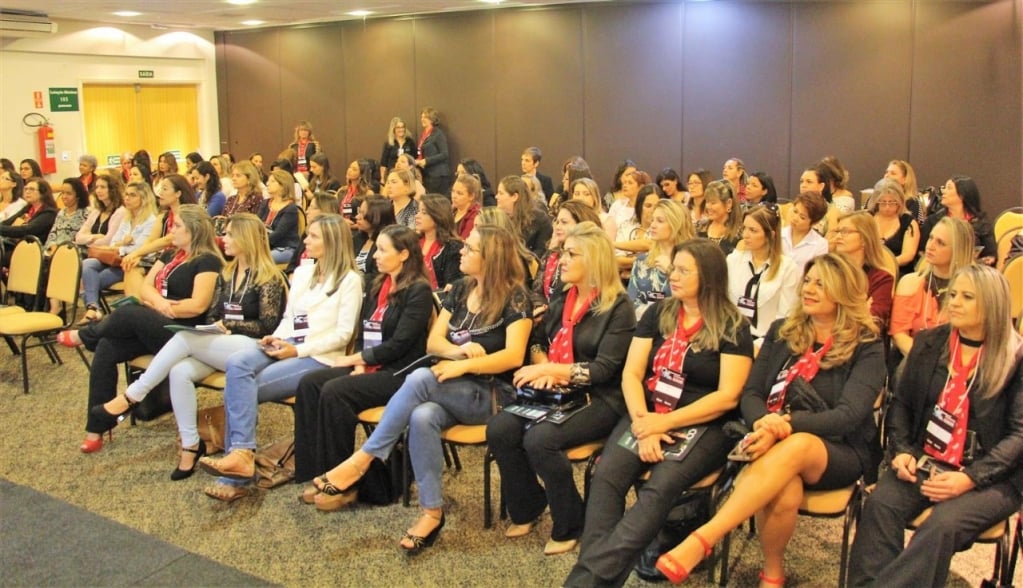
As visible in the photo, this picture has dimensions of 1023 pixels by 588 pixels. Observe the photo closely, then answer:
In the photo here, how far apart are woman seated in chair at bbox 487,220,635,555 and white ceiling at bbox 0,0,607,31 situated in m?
7.28

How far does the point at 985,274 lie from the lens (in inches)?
115

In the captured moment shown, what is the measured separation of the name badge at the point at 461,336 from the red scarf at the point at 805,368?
131 cm

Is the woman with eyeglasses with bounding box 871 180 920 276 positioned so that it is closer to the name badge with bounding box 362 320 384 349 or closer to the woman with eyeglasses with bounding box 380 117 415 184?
the name badge with bounding box 362 320 384 349

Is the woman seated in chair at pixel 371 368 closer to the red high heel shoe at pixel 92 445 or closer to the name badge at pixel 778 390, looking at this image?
the red high heel shoe at pixel 92 445

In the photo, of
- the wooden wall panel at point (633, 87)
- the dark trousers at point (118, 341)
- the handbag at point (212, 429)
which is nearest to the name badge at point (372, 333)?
the handbag at point (212, 429)

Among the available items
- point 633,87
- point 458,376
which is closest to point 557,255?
point 458,376

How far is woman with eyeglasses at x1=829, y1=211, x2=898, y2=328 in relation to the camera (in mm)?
4121

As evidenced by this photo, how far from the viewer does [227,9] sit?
10852 millimetres

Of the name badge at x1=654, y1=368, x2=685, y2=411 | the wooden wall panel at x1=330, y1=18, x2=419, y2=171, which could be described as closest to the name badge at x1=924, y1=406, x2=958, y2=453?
the name badge at x1=654, y1=368, x2=685, y2=411

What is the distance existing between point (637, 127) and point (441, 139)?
98.5 inches

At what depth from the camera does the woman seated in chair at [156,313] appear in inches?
182

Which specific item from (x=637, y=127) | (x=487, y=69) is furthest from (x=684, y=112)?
(x=487, y=69)

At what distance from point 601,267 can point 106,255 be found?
460 cm

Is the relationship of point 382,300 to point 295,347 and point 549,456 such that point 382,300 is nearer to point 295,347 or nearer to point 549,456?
point 295,347
